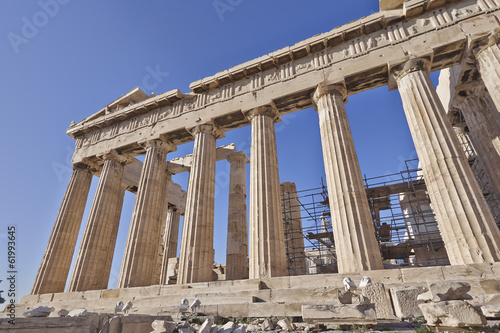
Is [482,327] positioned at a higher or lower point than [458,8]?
lower

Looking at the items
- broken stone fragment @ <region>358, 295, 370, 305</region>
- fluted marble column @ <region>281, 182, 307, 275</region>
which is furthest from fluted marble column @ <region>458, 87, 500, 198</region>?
broken stone fragment @ <region>358, 295, 370, 305</region>

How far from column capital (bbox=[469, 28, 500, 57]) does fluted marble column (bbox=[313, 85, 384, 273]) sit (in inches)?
214

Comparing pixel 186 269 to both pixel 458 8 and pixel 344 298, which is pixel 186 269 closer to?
pixel 344 298

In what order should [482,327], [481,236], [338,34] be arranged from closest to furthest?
[482,327]
[481,236]
[338,34]

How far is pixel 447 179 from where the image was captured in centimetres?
1002

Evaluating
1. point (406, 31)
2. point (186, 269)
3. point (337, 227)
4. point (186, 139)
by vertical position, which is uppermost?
point (406, 31)

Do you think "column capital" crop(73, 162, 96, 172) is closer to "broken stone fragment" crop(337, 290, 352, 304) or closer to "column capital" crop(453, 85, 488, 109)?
"broken stone fragment" crop(337, 290, 352, 304)

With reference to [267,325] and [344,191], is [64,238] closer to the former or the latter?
[267,325]

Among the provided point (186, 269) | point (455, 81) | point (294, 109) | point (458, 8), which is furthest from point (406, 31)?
point (186, 269)

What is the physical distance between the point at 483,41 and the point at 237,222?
15.2m

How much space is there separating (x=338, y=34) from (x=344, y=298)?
12903 mm

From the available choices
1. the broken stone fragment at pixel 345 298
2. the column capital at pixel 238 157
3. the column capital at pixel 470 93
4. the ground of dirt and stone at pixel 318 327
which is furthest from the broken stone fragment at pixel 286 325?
the column capital at pixel 470 93

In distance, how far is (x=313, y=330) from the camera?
20.7ft

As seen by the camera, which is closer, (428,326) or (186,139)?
(428,326)
